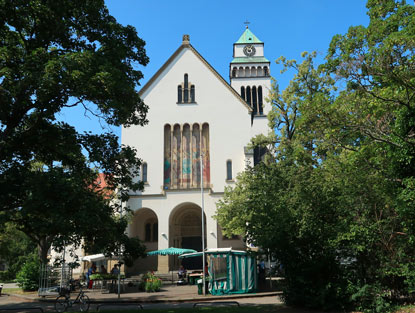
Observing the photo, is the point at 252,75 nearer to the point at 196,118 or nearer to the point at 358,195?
the point at 196,118

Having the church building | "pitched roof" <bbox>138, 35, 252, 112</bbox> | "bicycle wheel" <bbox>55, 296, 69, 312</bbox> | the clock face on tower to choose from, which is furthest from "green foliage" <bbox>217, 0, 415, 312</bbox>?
the clock face on tower

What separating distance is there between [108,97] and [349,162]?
27.9ft

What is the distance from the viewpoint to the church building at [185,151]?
33.9m

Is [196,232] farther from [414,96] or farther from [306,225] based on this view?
[414,96]

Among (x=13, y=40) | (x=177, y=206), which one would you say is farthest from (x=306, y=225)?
(x=177, y=206)

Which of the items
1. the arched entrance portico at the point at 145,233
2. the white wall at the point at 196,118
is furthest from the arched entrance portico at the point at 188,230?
the white wall at the point at 196,118

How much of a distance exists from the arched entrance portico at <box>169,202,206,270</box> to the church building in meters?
0.09

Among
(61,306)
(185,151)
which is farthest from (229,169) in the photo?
(61,306)

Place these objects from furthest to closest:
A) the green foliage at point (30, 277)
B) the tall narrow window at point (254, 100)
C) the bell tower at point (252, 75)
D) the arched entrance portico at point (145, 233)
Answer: the bell tower at point (252, 75) → the tall narrow window at point (254, 100) → the arched entrance portico at point (145, 233) → the green foliage at point (30, 277)

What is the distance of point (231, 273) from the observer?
797 inches

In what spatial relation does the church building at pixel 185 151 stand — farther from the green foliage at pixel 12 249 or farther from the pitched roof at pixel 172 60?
the green foliage at pixel 12 249

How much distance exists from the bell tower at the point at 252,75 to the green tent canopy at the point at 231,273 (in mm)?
34815

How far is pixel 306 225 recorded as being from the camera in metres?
13.9

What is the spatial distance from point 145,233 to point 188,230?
429 cm
